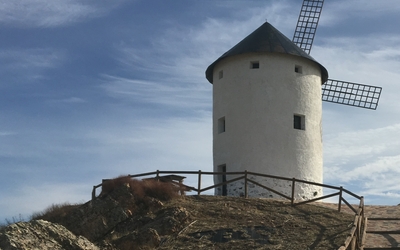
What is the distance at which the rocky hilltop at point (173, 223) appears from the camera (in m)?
15.7

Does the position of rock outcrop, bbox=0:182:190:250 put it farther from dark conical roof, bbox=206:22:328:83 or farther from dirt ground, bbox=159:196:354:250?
dark conical roof, bbox=206:22:328:83

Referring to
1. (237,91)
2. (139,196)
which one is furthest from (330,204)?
(139,196)

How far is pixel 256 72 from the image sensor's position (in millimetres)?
26297

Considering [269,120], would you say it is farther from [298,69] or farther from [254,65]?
[298,69]

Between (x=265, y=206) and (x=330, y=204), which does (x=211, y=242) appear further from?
(x=330, y=204)

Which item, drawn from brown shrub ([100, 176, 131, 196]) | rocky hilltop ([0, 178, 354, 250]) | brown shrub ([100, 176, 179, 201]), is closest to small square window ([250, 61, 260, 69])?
rocky hilltop ([0, 178, 354, 250])

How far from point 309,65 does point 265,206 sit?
9.02 meters

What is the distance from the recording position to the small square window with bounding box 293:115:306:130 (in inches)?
1035

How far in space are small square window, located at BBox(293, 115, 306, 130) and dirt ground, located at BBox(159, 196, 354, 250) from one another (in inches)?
218

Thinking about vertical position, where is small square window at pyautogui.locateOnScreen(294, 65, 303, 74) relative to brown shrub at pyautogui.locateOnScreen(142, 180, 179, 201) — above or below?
above

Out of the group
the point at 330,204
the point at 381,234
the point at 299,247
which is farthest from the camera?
the point at 330,204

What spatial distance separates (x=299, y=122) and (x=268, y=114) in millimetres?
1687

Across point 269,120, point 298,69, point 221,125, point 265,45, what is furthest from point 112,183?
point 298,69

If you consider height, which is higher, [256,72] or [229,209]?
[256,72]
